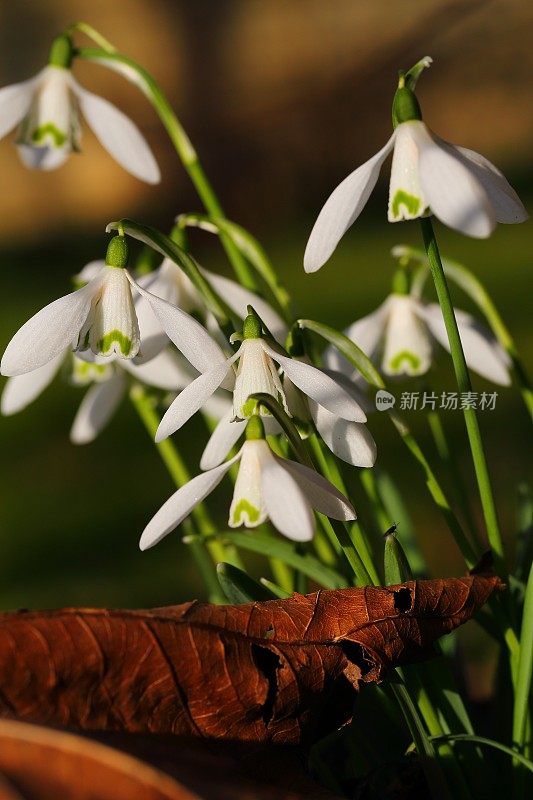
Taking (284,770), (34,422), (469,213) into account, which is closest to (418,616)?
(284,770)

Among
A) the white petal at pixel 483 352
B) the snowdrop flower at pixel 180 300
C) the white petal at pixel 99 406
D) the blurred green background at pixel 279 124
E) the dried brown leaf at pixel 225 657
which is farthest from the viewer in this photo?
the blurred green background at pixel 279 124

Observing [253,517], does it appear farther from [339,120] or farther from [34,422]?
[339,120]

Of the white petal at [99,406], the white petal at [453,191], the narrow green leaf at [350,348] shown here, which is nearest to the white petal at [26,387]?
the white petal at [99,406]

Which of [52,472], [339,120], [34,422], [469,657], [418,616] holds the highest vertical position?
[339,120]

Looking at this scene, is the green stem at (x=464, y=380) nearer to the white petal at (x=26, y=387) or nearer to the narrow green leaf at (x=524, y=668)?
the narrow green leaf at (x=524, y=668)

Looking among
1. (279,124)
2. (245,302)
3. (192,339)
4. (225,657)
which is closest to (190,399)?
(192,339)

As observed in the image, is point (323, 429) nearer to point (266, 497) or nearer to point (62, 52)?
point (266, 497)
